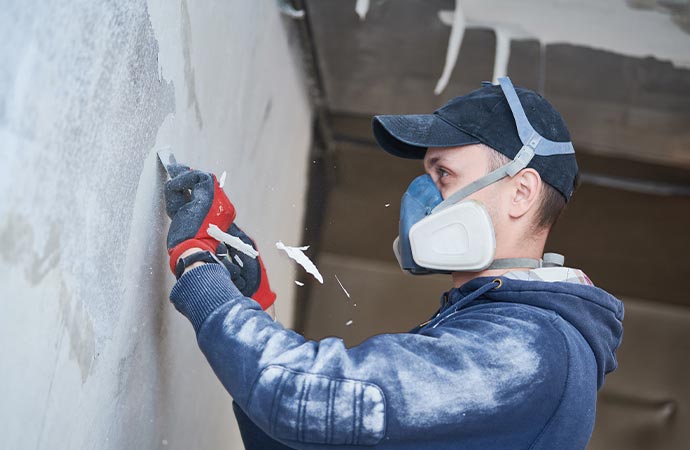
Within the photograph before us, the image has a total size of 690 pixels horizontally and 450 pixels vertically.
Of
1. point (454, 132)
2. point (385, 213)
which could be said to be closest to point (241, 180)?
point (454, 132)

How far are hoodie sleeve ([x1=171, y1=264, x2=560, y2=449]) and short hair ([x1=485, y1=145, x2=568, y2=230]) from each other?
428 mm

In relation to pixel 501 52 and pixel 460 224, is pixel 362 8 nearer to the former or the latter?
pixel 501 52

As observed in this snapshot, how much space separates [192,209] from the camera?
1.62 metres

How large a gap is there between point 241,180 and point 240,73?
0.34 m

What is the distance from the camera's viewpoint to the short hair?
1.75 m

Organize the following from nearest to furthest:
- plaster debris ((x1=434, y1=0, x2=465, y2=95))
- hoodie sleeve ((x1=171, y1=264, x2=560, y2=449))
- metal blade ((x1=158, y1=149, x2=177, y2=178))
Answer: hoodie sleeve ((x1=171, y1=264, x2=560, y2=449)) < metal blade ((x1=158, y1=149, x2=177, y2=178)) < plaster debris ((x1=434, y1=0, x2=465, y2=95))

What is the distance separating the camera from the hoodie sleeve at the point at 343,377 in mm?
1330

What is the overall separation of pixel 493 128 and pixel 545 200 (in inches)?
7.8

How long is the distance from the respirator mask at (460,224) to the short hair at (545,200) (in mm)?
22

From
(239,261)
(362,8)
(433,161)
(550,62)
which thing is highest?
(362,8)

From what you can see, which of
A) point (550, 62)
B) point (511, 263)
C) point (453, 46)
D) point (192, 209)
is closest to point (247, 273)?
point (192, 209)

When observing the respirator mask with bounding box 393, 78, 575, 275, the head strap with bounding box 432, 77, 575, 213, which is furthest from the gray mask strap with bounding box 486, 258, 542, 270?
the head strap with bounding box 432, 77, 575, 213

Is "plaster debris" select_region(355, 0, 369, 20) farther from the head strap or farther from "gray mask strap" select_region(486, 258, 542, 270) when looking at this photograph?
"gray mask strap" select_region(486, 258, 542, 270)

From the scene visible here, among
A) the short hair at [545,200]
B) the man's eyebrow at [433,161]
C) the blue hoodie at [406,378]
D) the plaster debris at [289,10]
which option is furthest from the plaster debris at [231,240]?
the plaster debris at [289,10]
